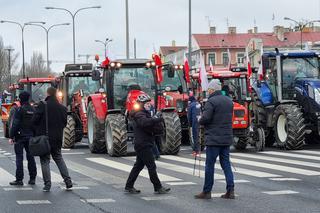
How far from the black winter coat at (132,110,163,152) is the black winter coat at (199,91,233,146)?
0.92 meters

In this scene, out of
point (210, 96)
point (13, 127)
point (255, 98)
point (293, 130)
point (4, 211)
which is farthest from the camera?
point (255, 98)

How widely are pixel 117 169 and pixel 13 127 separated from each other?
335 cm

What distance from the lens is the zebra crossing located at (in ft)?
41.2

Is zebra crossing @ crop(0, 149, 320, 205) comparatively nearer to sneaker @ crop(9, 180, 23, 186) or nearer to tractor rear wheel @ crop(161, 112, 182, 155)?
sneaker @ crop(9, 180, 23, 186)

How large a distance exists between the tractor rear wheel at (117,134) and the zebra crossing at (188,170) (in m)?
0.27

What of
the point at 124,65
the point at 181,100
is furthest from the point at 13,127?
the point at 181,100

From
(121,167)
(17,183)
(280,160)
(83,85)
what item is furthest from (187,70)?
(17,183)

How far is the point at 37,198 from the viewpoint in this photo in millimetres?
10867

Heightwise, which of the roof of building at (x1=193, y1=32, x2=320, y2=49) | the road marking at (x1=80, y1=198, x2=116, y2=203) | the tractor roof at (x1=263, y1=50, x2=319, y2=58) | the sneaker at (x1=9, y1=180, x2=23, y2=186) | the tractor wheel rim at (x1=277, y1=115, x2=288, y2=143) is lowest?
the sneaker at (x1=9, y1=180, x2=23, y2=186)

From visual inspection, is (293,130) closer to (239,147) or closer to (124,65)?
(239,147)

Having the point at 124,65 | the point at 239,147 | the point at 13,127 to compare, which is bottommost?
the point at 239,147

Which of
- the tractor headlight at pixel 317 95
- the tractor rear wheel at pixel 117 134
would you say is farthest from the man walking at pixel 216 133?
the tractor headlight at pixel 317 95

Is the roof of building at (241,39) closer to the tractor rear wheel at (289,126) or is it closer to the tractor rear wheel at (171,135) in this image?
the tractor rear wheel at (289,126)

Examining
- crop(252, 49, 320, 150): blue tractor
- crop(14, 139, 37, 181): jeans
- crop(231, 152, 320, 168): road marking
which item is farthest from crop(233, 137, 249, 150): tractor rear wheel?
crop(14, 139, 37, 181): jeans
